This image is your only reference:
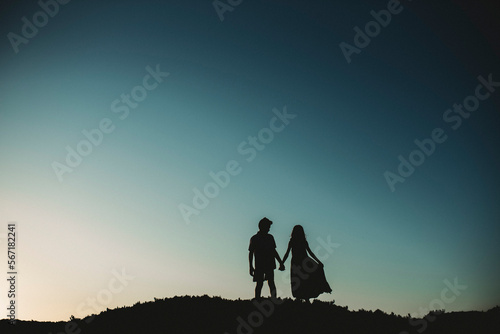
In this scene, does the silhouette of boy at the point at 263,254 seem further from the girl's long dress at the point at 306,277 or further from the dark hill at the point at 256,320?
the dark hill at the point at 256,320

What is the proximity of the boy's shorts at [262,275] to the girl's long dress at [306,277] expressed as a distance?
2.74 feet

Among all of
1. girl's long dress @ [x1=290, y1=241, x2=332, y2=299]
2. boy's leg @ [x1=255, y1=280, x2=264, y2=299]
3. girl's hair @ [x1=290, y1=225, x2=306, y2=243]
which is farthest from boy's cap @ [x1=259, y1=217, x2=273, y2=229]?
boy's leg @ [x1=255, y1=280, x2=264, y2=299]

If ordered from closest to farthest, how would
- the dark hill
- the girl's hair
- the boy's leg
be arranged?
the dark hill < the girl's hair < the boy's leg

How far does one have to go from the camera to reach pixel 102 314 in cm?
1684

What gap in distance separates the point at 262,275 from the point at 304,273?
155 cm

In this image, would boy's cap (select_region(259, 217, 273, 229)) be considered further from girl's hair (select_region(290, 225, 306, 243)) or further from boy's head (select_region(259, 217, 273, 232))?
girl's hair (select_region(290, 225, 306, 243))

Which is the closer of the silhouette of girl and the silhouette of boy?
the silhouette of girl

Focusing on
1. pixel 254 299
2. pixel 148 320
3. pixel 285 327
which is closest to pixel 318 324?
pixel 285 327

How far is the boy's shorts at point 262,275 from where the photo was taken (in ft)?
47.6

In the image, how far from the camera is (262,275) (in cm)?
1455

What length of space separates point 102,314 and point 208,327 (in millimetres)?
6265

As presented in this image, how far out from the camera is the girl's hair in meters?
14.3

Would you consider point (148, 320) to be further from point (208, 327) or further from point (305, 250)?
point (305, 250)

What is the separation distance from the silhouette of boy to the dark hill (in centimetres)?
101
